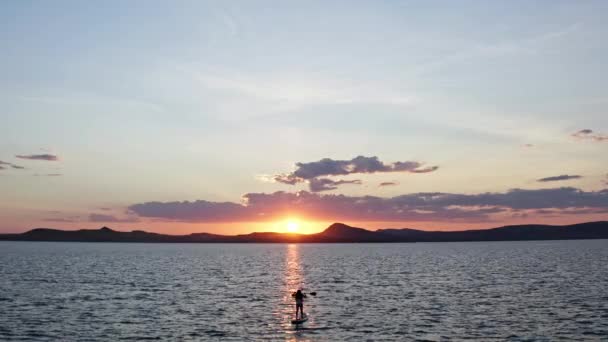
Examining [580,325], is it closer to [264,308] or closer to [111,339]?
[264,308]

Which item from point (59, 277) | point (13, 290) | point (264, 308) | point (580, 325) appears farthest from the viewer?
point (59, 277)

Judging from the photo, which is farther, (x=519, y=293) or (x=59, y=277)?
(x=59, y=277)

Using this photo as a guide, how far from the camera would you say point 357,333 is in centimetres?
5409

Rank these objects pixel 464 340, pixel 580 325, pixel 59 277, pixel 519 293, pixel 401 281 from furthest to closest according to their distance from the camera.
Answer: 1. pixel 59 277
2. pixel 401 281
3. pixel 519 293
4. pixel 580 325
5. pixel 464 340

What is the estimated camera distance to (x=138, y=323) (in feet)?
198

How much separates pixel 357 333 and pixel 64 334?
87.7ft

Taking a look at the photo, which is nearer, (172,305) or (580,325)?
(580,325)

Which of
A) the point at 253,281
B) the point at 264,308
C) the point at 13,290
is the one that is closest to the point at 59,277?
the point at 13,290

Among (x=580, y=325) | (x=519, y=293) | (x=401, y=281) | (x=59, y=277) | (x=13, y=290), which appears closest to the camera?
(x=580, y=325)

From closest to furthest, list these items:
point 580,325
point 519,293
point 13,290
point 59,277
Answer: point 580,325, point 519,293, point 13,290, point 59,277

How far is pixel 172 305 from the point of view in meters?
75.2

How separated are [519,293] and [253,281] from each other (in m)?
51.0

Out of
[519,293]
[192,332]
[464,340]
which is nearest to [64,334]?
[192,332]

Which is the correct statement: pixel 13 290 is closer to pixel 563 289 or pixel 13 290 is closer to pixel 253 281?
pixel 253 281
